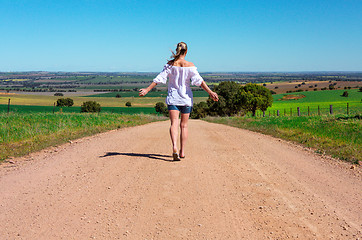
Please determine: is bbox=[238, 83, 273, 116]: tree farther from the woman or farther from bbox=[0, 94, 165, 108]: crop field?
the woman

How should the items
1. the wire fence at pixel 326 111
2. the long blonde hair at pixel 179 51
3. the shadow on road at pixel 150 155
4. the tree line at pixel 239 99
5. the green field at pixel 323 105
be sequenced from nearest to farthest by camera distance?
1. the long blonde hair at pixel 179 51
2. the shadow on road at pixel 150 155
3. the wire fence at pixel 326 111
4. the green field at pixel 323 105
5. the tree line at pixel 239 99

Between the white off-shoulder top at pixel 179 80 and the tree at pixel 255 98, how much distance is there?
5767cm

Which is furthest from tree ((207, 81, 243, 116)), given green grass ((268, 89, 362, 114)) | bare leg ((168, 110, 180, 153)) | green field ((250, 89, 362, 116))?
bare leg ((168, 110, 180, 153))

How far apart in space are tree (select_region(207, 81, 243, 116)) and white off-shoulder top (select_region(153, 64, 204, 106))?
204 ft

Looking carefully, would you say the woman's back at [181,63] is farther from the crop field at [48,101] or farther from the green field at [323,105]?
the crop field at [48,101]

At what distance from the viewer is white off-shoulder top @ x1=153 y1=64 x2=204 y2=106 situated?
7.33 metres

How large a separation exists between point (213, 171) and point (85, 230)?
3.38m

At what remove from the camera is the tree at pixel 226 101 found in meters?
71.3

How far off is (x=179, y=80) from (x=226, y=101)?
65.6 meters

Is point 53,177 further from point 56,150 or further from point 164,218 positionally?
point 56,150

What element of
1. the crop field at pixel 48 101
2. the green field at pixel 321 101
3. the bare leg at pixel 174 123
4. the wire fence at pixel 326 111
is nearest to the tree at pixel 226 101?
the green field at pixel 321 101

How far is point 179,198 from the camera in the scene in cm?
503

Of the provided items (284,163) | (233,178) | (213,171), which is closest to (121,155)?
(213,171)

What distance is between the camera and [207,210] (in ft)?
14.9
